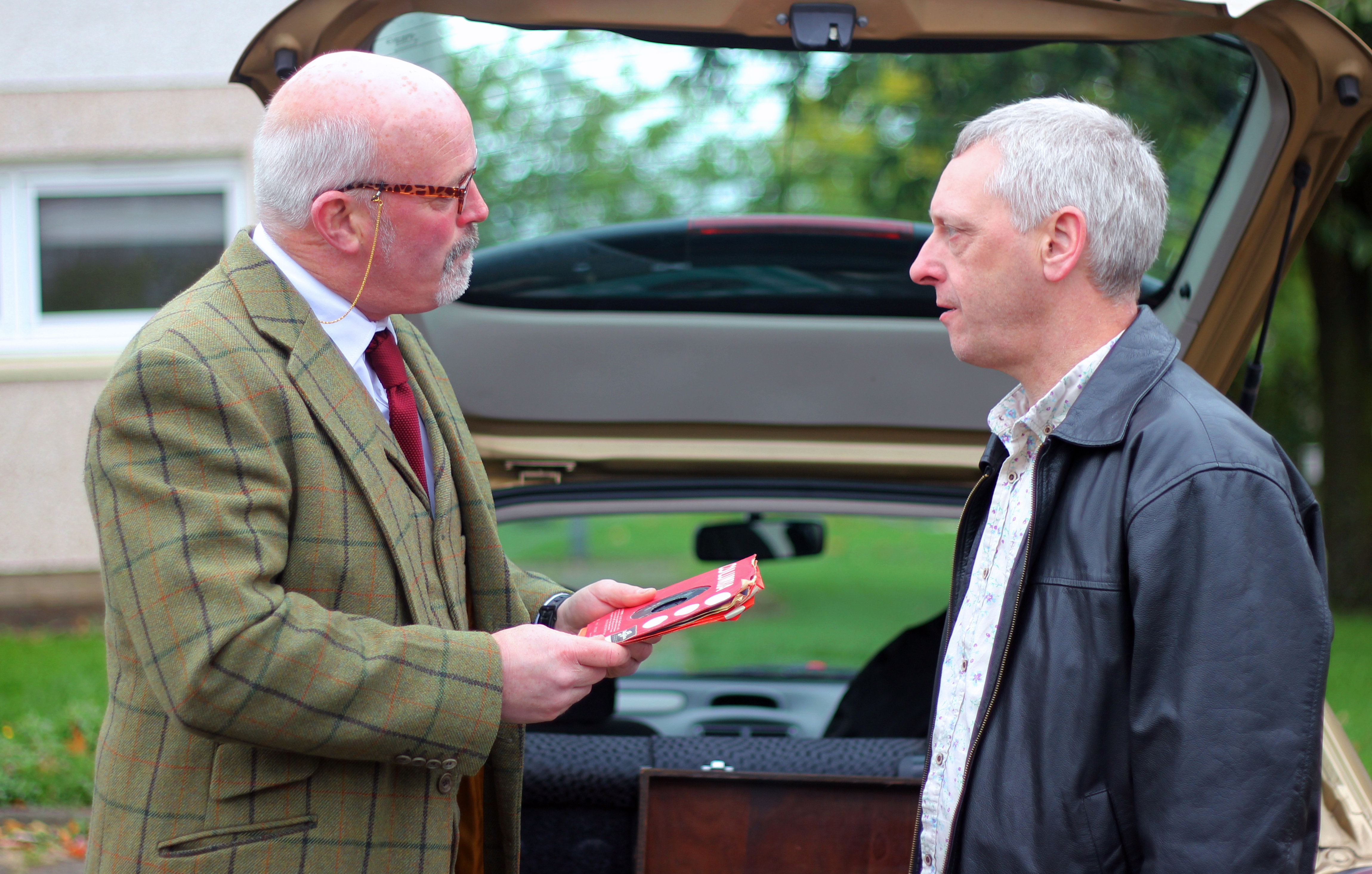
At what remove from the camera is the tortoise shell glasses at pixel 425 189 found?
137 centimetres

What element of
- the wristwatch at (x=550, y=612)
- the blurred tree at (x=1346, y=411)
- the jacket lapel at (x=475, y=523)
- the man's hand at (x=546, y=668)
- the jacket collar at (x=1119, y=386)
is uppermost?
the blurred tree at (x=1346, y=411)

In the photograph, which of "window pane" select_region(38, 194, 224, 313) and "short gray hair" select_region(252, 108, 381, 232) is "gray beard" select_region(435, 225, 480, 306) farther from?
"window pane" select_region(38, 194, 224, 313)

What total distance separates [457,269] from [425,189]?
0.46ft

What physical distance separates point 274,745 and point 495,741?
41 cm

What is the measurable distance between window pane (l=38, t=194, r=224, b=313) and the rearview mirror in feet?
14.4

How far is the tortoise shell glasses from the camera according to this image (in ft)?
4.49

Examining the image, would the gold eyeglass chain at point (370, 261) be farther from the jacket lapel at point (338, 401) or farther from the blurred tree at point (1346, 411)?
the blurred tree at point (1346, 411)

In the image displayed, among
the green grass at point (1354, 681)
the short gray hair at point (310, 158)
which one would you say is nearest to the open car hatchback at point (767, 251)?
the short gray hair at point (310, 158)

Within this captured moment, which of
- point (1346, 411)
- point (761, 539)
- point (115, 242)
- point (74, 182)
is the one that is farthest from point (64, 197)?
point (1346, 411)

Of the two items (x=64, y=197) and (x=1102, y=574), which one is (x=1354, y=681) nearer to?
(x=1102, y=574)

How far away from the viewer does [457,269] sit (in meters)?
1.51

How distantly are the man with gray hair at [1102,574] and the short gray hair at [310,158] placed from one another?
2.35ft

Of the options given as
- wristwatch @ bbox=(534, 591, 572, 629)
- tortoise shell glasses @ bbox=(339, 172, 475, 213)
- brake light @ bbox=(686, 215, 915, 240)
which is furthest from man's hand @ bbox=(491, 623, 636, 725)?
brake light @ bbox=(686, 215, 915, 240)

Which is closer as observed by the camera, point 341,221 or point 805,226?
point 341,221
